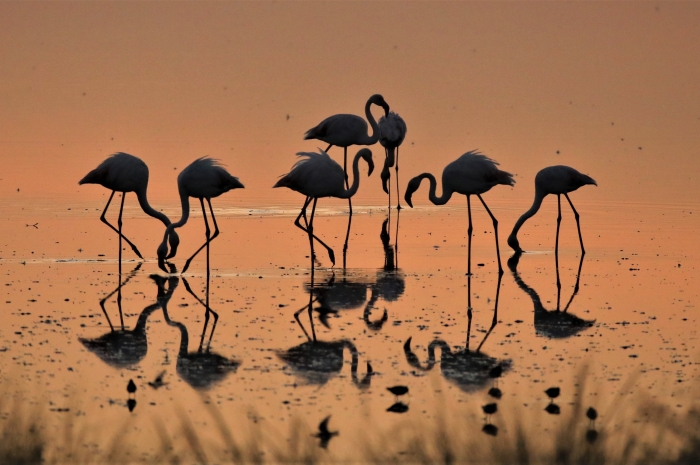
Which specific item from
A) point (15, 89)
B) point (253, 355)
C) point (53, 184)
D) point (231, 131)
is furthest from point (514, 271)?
point (15, 89)

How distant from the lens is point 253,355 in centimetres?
846

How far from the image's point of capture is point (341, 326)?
9.52 meters

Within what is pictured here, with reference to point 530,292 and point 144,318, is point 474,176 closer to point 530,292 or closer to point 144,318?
point 530,292

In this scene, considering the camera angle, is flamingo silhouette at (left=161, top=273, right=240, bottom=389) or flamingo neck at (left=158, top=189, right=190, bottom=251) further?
flamingo neck at (left=158, top=189, right=190, bottom=251)

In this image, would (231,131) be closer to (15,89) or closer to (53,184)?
(53,184)

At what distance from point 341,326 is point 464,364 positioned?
4.86ft

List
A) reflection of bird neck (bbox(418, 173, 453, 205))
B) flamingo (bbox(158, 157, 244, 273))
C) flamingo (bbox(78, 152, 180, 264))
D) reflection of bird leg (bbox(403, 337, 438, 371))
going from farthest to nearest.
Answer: reflection of bird neck (bbox(418, 173, 453, 205)) < flamingo (bbox(78, 152, 180, 264)) < flamingo (bbox(158, 157, 244, 273)) < reflection of bird leg (bbox(403, 337, 438, 371))

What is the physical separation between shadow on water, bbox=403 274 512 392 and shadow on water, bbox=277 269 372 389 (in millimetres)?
391

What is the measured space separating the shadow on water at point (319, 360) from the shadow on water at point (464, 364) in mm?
391

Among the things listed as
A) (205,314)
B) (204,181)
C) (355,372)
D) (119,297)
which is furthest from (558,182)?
(355,372)

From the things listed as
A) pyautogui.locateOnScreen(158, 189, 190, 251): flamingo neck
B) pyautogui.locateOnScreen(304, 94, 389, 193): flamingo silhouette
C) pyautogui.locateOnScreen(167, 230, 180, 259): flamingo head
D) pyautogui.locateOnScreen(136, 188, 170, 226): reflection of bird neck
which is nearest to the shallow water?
pyautogui.locateOnScreen(167, 230, 180, 259): flamingo head

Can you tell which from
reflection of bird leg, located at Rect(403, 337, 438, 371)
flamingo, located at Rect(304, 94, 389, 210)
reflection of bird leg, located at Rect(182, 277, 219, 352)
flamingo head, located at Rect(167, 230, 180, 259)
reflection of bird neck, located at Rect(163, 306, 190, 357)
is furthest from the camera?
flamingo, located at Rect(304, 94, 389, 210)

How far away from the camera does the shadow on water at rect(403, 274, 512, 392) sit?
782cm

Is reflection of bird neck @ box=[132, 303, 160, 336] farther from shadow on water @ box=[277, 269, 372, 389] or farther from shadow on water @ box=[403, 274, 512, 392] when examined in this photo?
shadow on water @ box=[403, 274, 512, 392]
